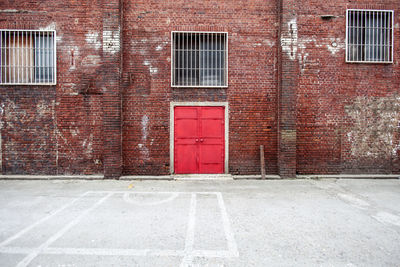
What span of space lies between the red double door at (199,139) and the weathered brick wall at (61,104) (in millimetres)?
2798

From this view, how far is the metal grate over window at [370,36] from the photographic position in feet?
27.3

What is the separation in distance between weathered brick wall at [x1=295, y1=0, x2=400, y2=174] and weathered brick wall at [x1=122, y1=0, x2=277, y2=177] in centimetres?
117

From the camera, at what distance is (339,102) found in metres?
8.30

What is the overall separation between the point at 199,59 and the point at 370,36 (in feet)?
20.9

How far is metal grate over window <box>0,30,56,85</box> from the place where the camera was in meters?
8.09

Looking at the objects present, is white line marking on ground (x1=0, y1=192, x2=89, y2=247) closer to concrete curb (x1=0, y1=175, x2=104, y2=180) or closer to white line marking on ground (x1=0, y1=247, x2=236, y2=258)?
white line marking on ground (x1=0, y1=247, x2=236, y2=258)

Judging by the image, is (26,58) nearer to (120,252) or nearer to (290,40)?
(120,252)

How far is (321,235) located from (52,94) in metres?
9.01

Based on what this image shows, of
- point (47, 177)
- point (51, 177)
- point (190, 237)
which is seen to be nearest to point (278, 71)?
point (190, 237)

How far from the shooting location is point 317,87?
828 cm

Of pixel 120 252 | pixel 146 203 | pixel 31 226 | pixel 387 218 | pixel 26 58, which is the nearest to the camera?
pixel 120 252

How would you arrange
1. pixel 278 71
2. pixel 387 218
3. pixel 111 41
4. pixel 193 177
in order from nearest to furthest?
1. pixel 387 218
2. pixel 111 41
3. pixel 193 177
4. pixel 278 71

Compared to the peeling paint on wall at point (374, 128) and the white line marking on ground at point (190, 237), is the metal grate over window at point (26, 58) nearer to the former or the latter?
the white line marking on ground at point (190, 237)

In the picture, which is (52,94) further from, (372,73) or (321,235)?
(372,73)
